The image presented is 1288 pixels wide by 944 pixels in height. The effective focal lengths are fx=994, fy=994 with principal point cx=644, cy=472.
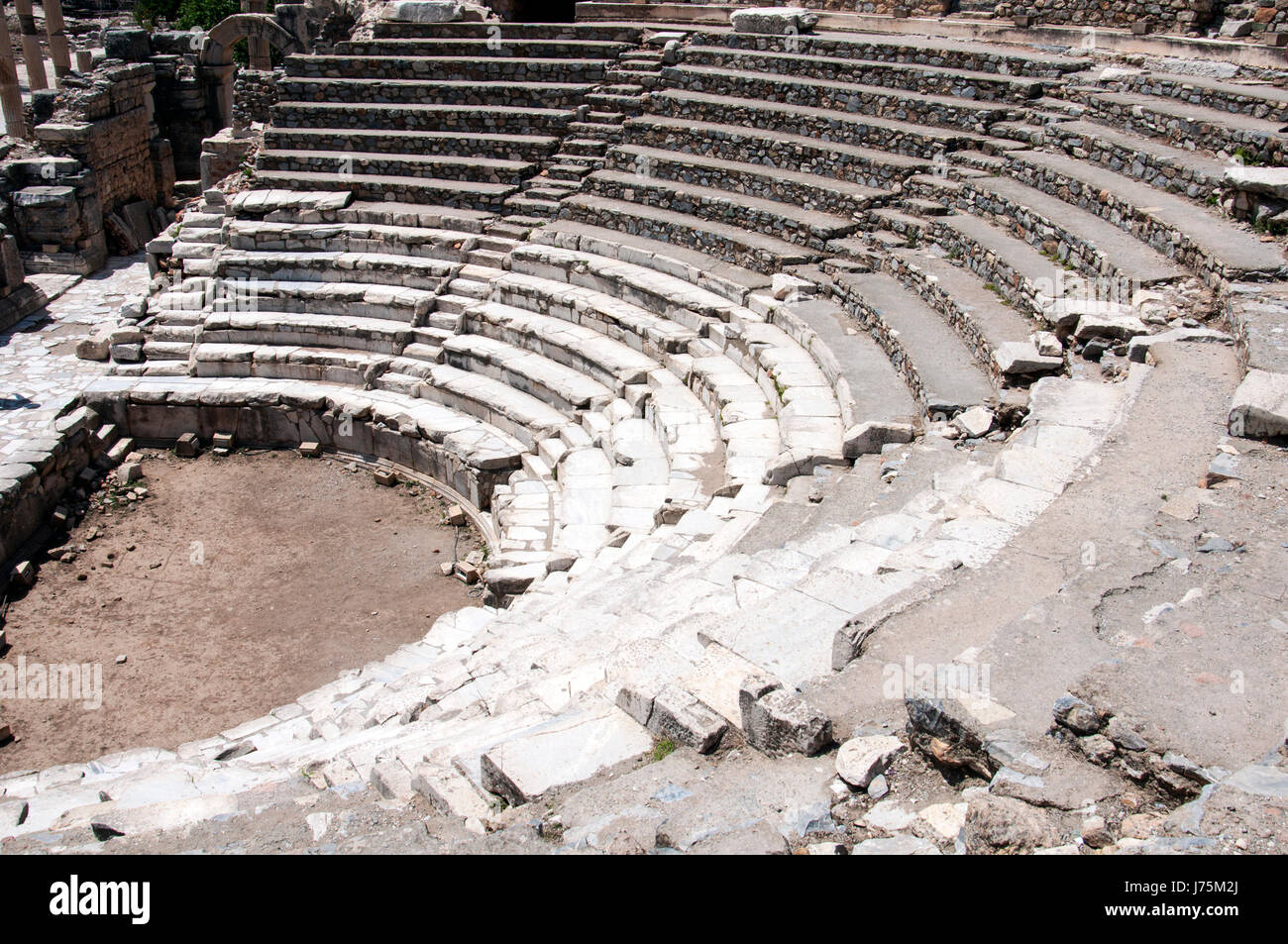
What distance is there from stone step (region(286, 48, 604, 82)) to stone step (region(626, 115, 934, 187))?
166cm

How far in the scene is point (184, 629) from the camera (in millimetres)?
8555

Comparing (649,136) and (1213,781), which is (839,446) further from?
(649,136)

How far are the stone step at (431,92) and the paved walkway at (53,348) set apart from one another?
4.69 m

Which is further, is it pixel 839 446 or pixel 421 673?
pixel 839 446

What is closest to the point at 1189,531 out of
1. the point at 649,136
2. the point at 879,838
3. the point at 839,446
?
the point at 879,838

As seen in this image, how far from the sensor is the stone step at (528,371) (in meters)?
10.7

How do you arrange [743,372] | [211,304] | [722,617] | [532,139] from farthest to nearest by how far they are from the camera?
[532,139], [211,304], [743,372], [722,617]

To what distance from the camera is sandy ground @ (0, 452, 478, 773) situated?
7523 mm

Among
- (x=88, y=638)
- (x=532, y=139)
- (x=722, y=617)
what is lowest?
(x=88, y=638)

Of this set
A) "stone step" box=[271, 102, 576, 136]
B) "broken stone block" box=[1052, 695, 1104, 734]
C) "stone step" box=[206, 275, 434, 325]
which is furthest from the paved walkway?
"broken stone block" box=[1052, 695, 1104, 734]

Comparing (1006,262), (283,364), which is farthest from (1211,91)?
(283,364)

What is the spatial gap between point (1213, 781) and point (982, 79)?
10744 millimetres

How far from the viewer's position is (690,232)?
1231 centimetres

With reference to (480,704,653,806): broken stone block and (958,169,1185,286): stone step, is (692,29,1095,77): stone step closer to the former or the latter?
(958,169,1185,286): stone step
